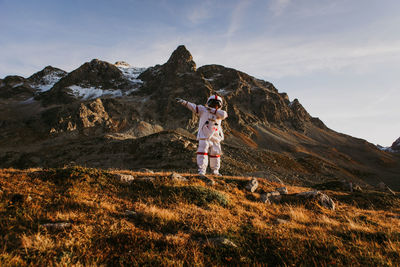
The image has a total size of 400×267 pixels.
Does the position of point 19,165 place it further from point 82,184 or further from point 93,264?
point 93,264

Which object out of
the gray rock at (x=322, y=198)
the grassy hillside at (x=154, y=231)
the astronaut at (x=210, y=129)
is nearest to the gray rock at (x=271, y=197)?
the gray rock at (x=322, y=198)

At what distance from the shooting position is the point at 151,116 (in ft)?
285

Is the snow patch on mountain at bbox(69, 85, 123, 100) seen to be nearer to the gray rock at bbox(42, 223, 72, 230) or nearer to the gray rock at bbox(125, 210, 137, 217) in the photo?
the gray rock at bbox(125, 210, 137, 217)

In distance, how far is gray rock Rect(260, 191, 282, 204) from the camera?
708 centimetres

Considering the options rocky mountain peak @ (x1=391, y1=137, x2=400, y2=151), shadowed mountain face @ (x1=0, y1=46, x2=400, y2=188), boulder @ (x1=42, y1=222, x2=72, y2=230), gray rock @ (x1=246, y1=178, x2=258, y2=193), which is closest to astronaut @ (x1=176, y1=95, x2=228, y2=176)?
gray rock @ (x1=246, y1=178, x2=258, y2=193)

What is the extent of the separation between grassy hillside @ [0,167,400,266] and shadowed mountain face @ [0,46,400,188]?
20445mm

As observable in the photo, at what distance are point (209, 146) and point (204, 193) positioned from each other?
14.8ft

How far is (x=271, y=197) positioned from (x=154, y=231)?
5.17 metres

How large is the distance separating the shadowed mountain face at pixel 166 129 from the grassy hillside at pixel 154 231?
67.1 ft

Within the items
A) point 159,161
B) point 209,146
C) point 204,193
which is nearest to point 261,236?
point 204,193

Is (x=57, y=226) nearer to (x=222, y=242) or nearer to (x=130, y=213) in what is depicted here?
(x=130, y=213)

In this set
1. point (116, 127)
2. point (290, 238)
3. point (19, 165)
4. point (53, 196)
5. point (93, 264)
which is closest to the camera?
point (93, 264)

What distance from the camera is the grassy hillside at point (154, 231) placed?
112 inches

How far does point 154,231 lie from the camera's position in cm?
369
